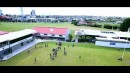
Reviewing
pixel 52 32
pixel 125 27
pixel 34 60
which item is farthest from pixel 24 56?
pixel 125 27

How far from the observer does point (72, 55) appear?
42.1 ft

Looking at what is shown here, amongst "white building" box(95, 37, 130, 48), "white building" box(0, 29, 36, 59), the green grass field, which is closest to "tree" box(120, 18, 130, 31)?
"white building" box(95, 37, 130, 48)

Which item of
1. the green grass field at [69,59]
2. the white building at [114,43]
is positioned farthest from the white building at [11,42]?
the white building at [114,43]

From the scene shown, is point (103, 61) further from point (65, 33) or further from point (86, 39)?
point (65, 33)

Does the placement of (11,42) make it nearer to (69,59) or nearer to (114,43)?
(69,59)

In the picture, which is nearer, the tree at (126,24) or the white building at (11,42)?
the white building at (11,42)

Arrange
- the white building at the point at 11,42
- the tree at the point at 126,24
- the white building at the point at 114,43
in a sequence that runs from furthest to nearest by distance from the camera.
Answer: the tree at the point at 126,24 < the white building at the point at 114,43 < the white building at the point at 11,42

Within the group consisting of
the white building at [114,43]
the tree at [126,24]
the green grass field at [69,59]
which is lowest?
the green grass field at [69,59]

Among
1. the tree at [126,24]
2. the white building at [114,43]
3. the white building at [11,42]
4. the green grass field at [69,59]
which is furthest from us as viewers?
the tree at [126,24]

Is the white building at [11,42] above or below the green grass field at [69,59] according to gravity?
above

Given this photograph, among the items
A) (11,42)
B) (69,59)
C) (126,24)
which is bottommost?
(69,59)

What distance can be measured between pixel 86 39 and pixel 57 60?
7742 mm

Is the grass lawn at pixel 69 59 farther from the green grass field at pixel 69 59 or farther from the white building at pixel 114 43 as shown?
the white building at pixel 114 43

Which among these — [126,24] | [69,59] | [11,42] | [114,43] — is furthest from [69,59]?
[126,24]
